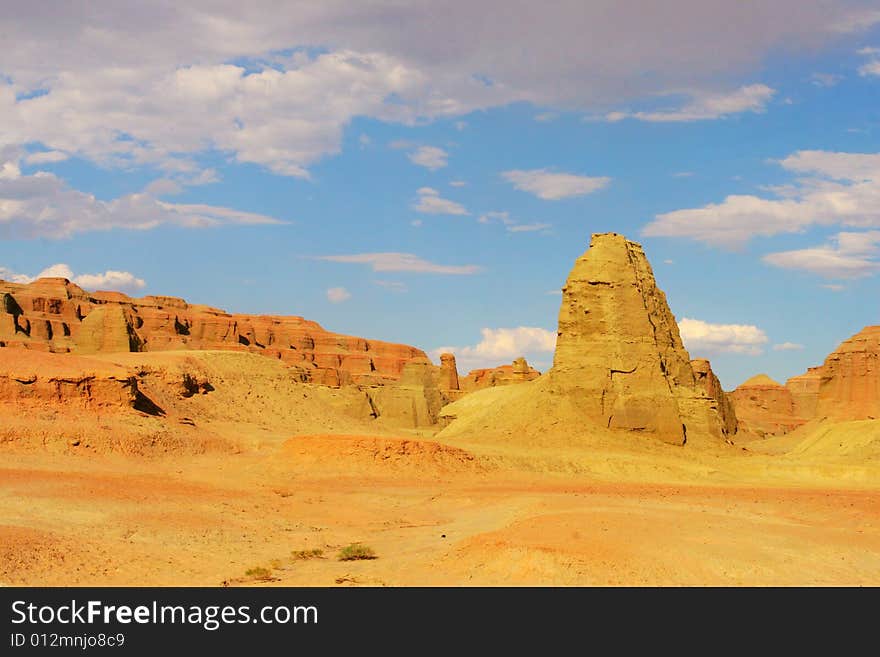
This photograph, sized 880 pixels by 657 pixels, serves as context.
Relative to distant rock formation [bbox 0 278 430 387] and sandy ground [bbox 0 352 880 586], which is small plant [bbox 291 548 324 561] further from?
distant rock formation [bbox 0 278 430 387]

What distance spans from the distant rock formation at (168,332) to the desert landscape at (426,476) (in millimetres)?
635

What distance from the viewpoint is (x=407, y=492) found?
27.4 m

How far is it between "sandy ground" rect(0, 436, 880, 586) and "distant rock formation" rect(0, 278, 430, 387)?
92.2 ft

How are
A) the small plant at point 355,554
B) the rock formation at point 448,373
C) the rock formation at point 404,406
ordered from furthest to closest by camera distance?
the rock formation at point 448,373 < the rock formation at point 404,406 < the small plant at point 355,554

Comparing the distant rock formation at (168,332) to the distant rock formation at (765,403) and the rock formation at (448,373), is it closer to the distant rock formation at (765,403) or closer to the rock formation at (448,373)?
the rock formation at (448,373)

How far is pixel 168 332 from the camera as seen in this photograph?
10275cm

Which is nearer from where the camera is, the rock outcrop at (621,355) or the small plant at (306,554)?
the small plant at (306,554)

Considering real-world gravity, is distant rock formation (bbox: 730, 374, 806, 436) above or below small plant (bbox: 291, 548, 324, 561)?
above

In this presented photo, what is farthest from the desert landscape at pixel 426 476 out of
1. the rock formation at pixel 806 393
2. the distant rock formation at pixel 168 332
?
the rock formation at pixel 806 393

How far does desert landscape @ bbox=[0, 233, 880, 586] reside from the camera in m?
13.5

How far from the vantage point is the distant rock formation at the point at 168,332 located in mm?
55969

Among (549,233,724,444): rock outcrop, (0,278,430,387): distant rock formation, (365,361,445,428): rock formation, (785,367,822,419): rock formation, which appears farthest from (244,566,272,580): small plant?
(785,367,822,419): rock formation

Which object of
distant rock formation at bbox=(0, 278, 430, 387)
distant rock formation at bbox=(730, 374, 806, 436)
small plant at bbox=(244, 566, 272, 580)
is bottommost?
small plant at bbox=(244, 566, 272, 580)

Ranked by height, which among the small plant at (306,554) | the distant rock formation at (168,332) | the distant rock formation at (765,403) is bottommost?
the small plant at (306,554)
